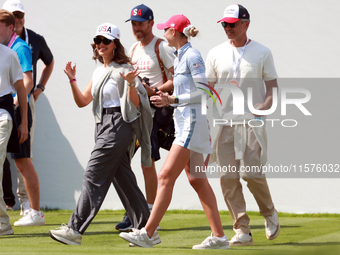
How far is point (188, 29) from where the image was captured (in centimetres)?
491

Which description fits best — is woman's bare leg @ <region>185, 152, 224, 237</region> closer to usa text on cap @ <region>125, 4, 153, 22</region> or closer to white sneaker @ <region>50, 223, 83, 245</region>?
white sneaker @ <region>50, 223, 83, 245</region>

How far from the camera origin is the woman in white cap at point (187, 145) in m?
4.72

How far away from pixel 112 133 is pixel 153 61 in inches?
55.8

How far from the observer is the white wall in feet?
24.6

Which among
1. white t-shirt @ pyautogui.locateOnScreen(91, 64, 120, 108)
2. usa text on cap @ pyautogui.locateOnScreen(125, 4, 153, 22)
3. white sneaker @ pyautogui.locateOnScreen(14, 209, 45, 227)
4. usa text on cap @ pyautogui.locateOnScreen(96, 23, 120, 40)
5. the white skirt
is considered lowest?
white sneaker @ pyautogui.locateOnScreen(14, 209, 45, 227)

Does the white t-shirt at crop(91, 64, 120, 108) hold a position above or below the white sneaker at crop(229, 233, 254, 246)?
above

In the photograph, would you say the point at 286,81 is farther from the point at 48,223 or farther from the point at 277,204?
the point at 48,223

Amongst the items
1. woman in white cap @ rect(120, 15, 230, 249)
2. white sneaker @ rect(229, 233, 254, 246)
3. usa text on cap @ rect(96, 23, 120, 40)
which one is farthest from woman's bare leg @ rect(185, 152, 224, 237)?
usa text on cap @ rect(96, 23, 120, 40)

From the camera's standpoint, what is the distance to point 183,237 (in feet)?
19.0

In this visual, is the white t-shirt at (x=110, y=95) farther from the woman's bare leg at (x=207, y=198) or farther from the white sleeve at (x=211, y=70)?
the white sleeve at (x=211, y=70)

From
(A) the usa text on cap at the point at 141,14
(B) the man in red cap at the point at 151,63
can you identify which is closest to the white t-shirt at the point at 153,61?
(B) the man in red cap at the point at 151,63

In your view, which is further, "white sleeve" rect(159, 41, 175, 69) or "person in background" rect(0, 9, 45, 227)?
"person in background" rect(0, 9, 45, 227)

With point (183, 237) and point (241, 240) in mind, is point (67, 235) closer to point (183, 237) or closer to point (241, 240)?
point (183, 237)

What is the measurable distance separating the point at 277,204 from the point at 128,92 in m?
3.55
